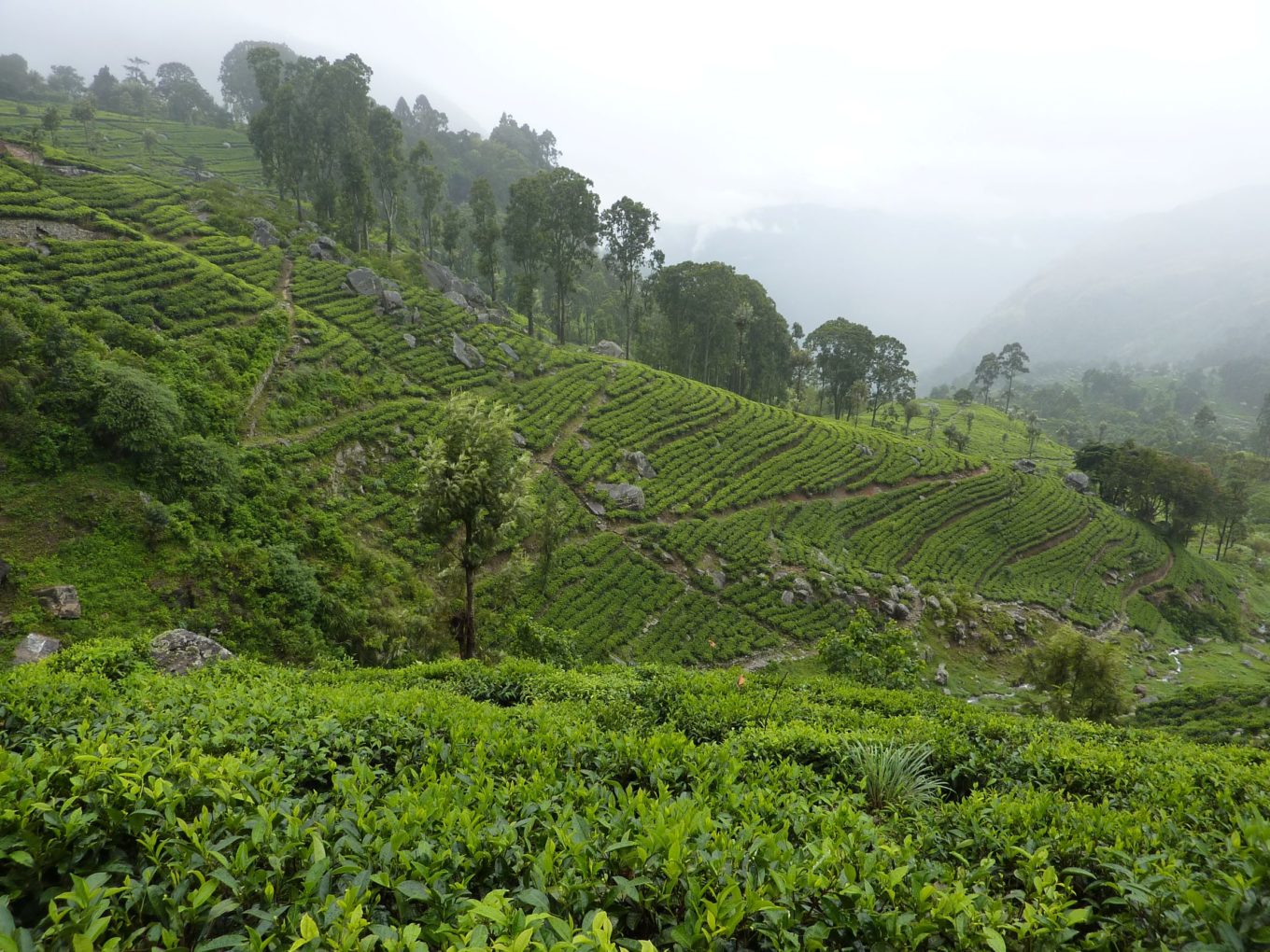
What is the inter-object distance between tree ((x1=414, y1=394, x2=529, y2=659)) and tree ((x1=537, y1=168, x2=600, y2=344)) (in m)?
41.7

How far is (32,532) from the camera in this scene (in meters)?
15.9

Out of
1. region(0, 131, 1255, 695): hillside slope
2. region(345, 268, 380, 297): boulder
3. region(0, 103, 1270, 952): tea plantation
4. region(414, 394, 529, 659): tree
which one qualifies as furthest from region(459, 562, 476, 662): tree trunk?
region(345, 268, 380, 297): boulder

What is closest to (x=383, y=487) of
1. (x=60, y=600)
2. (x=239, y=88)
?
(x=60, y=600)

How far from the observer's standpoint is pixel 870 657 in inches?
617

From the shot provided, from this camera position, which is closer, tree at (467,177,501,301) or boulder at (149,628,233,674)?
boulder at (149,628,233,674)

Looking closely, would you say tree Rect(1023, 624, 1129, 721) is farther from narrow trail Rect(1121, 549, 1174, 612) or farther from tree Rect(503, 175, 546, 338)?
tree Rect(503, 175, 546, 338)

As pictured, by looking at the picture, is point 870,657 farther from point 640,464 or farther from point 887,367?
point 887,367

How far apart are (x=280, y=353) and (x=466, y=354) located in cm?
1267

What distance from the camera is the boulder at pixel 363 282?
4169 cm

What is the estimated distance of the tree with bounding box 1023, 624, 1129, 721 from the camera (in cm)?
1984

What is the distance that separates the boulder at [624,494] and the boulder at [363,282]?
81.8 feet

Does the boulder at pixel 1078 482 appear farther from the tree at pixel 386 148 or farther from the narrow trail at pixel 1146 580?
the tree at pixel 386 148

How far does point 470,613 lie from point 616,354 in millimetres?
49708

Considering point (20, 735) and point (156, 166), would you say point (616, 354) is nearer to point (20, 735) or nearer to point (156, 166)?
point (20, 735)
